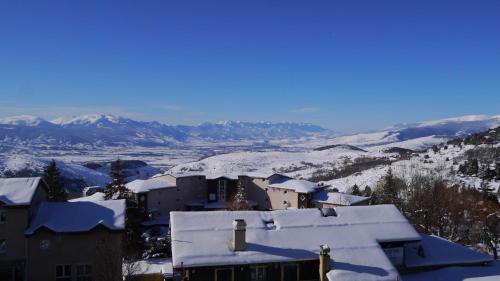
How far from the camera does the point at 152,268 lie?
30062 mm

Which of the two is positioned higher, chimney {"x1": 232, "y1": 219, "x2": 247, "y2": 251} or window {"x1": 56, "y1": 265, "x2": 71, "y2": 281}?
chimney {"x1": 232, "y1": 219, "x2": 247, "y2": 251}

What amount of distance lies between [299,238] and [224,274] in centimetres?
447

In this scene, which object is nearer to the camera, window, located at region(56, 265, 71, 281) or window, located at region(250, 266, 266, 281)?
window, located at region(250, 266, 266, 281)

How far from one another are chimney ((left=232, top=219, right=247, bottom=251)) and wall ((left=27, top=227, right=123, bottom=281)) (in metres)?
7.07

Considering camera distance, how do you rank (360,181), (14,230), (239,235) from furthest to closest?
(360,181), (14,230), (239,235)

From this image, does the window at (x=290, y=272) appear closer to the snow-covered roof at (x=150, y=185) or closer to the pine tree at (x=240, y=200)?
the pine tree at (x=240, y=200)

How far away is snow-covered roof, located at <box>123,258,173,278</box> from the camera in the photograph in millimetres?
26748

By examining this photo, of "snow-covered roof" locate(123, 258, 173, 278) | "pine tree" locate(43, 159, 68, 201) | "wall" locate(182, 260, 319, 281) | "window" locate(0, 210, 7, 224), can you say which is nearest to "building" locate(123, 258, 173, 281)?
"snow-covered roof" locate(123, 258, 173, 278)

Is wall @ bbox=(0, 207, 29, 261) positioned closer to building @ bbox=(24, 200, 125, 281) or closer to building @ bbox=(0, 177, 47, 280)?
building @ bbox=(0, 177, 47, 280)

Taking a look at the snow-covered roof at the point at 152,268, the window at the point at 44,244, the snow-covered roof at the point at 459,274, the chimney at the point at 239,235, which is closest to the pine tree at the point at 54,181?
the snow-covered roof at the point at 152,268

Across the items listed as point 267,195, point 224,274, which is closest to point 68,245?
point 224,274

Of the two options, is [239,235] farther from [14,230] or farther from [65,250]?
[14,230]

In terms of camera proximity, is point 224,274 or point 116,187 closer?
point 224,274

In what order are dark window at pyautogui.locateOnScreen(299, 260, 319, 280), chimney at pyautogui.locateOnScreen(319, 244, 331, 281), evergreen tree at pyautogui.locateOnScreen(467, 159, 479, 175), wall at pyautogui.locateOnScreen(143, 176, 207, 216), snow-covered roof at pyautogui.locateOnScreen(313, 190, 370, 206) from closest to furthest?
chimney at pyautogui.locateOnScreen(319, 244, 331, 281), dark window at pyautogui.locateOnScreen(299, 260, 319, 280), snow-covered roof at pyautogui.locateOnScreen(313, 190, 370, 206), wall at pyautogui.locateOnScreen(143, 176, 207, 216), evergreen tree at pyautogui.locateOnScreen(467, 159, 479, 175)
